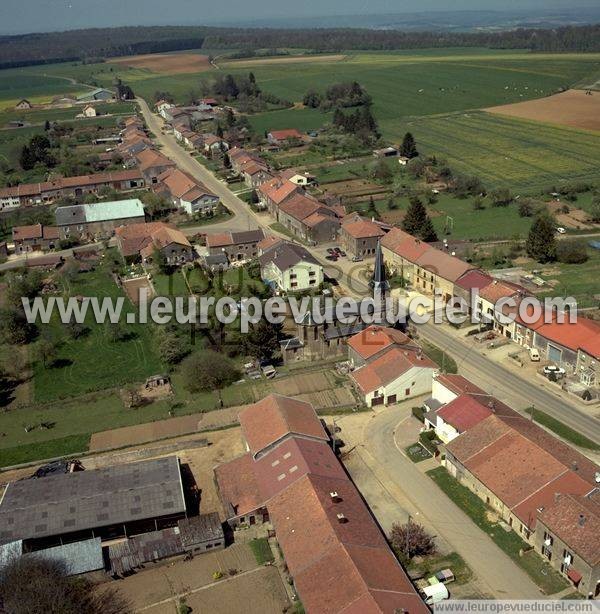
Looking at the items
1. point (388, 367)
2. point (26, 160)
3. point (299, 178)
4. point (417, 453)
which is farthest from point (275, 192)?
point (26, 160)

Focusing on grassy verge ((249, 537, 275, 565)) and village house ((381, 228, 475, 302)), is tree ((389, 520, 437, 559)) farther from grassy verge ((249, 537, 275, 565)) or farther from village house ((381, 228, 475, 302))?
village house ((381, 228, 475, 302))

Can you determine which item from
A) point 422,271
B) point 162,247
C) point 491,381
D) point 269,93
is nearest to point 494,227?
point 422,271

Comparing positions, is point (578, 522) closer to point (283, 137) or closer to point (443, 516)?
point (443, 516)

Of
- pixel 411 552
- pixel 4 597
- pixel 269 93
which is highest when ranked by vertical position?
pixel 269 93

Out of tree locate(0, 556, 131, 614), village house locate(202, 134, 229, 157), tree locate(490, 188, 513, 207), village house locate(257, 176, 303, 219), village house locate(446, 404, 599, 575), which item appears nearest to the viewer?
tree locate(0, 556, 131, 614)

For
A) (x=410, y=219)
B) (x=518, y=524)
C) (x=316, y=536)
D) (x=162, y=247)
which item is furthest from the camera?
(x=410, y=219)

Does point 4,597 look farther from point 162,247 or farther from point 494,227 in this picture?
point 494,227

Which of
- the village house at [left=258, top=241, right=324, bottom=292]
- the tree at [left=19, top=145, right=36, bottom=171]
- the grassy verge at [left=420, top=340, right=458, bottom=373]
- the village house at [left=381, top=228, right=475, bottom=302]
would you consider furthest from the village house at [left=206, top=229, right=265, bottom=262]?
the tree at [left=19, top=145, right=36, bottom=171]
